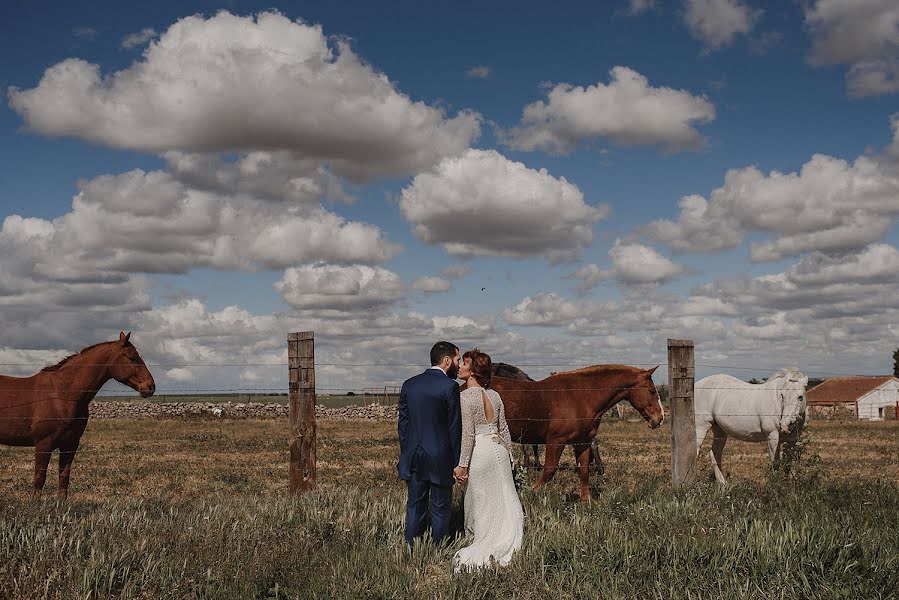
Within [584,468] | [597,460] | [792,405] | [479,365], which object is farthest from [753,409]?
[479,365]

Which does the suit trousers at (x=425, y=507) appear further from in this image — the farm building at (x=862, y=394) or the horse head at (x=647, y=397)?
the farm building at (x=862, y=394)

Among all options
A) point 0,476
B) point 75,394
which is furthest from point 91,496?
point 0,476

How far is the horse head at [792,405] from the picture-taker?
13609 millimetres

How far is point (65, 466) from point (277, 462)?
7227 millimetres

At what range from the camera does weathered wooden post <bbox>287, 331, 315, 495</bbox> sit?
31.2ft

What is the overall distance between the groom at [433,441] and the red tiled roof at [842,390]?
65.8 meters

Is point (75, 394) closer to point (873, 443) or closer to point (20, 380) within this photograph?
point (20, 380)

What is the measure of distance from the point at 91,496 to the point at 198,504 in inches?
199

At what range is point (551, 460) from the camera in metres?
11.4

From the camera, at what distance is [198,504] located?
339 inches

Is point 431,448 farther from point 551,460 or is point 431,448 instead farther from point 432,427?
point 551,460

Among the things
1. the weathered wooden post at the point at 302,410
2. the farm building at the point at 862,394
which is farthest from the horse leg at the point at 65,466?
the farm building at the point at 862,394

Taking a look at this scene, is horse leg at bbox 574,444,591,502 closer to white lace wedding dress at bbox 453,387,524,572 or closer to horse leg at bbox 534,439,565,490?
horse leg at bbox 534,439,565,490

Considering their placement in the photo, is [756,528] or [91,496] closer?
[756,528]
